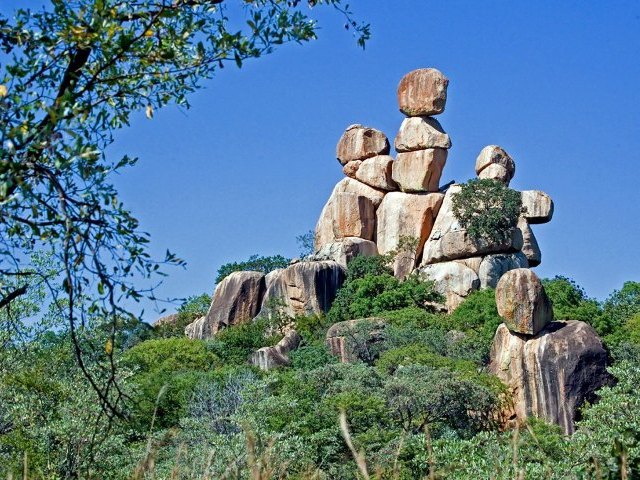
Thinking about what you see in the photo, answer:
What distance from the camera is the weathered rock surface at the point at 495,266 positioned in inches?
1533

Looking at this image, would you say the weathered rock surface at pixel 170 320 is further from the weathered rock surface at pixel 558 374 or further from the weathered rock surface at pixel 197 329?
the weathered rock surface at pixel 558 374

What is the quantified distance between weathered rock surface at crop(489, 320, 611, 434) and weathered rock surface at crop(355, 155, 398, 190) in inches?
749

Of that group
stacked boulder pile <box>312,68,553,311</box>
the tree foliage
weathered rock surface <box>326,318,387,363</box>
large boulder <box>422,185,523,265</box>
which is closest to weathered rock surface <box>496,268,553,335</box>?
weathered rock surface <box>326,318,387,363</box>

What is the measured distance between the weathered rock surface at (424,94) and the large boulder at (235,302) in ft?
31.9

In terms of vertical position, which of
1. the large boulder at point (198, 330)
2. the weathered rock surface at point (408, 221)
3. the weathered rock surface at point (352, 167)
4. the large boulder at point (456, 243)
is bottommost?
the large boulder at point (198, 330)

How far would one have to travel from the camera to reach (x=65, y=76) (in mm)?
4508

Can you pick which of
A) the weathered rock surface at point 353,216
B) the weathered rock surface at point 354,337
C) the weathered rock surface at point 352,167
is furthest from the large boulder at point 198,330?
the weathered rock surface at point 352,167

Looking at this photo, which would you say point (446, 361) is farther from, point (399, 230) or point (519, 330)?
point (399, 230)

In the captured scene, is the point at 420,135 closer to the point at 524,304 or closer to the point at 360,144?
the point at 360,144

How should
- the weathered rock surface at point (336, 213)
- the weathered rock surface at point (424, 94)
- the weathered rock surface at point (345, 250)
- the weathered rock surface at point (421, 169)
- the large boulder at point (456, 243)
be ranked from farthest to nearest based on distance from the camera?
the weathered rock surface at point (336, 213), the weathered rock surface at point (424, 94), the weathered rock surface at point (421, 169), the weathered rock surface at point (345, 250), the large boulder at point (456, 243)

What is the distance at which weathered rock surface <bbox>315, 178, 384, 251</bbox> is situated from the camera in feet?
148

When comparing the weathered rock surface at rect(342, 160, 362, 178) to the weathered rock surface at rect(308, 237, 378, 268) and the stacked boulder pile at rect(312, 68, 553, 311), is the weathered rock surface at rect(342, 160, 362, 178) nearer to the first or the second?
the stacked boulder pile at rect(312, 68, 553, 311)

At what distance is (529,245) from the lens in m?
42.6

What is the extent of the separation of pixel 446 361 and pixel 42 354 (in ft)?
39.3
